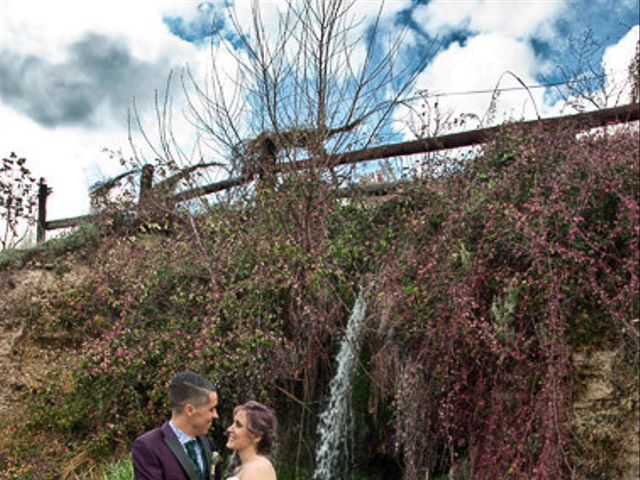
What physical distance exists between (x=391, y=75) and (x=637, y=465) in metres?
4.79

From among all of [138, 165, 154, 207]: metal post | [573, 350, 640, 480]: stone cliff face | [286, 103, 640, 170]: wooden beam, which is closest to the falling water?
[286, 103, 640, 170]: wooden beam

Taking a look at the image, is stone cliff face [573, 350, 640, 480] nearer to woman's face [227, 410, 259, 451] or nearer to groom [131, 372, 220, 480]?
woman's face [227, 410, 259, 451]

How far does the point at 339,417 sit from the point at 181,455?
3386 millimetres

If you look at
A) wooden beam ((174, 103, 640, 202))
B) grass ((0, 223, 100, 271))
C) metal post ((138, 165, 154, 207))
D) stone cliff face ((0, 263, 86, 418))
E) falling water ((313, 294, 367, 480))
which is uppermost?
metal post ((138, 165, 154, 207))

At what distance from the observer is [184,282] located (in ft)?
28.2

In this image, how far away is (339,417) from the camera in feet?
22.8

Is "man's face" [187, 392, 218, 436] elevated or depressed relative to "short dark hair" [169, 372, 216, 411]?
depressed

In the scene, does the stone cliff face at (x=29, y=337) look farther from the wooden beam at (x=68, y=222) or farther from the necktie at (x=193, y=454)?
the necktie at (x=193, y=454)

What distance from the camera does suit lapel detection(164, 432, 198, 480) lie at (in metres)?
3.73

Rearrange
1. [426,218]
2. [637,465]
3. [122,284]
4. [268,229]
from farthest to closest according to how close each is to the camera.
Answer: [122,284] → [268,229] → [426,218] → [637,465]

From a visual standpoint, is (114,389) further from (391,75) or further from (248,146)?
(391,75)

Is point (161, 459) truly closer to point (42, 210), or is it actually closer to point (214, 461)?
point (214, 461)

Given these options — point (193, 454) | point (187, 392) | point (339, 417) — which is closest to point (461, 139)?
point (339, 417)

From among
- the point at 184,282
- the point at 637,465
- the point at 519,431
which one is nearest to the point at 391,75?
the point at 184,282
